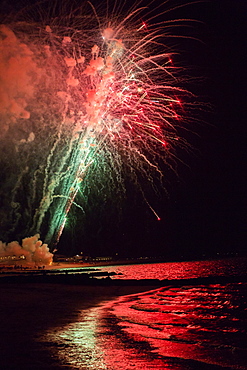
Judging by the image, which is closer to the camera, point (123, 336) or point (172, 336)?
point (123, 336)

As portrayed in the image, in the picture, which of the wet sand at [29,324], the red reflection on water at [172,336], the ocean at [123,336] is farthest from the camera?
the red reflection on water at [172,336]

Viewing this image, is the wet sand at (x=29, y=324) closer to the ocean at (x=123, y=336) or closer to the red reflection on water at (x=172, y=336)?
the ocean at (x=123, y=336)

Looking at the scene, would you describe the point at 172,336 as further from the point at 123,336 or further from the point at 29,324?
the point at 29,324

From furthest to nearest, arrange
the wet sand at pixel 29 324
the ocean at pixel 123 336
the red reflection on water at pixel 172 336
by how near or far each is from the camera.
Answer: the red reflection on water at pixel 172 336, the ocean at pixel 123 336, the wet sand at pixel 29 324

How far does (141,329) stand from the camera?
13492 mm

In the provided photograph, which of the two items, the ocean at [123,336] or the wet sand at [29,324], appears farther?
the ocean at [123,336]

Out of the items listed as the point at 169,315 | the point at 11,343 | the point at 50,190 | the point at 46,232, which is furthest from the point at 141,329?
the point at 46,232

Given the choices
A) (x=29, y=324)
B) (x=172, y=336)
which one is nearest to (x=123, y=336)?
(x=172, y=336)

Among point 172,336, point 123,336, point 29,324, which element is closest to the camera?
point 123,336

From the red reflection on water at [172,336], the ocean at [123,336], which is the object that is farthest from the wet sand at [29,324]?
the red reflection on water at [172,336]

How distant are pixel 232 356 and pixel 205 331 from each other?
3570 mm

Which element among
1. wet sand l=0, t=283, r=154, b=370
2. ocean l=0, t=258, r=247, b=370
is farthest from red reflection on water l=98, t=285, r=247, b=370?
wet sand l=0, t=283, r=154, b=370

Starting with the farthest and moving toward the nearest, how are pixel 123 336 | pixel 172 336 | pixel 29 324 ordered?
A: pixel 29 324
pixel 172 336
pixel 123 336

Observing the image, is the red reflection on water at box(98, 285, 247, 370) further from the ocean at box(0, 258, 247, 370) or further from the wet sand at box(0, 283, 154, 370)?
the wet sand at box(0, 283, 154, 370)
